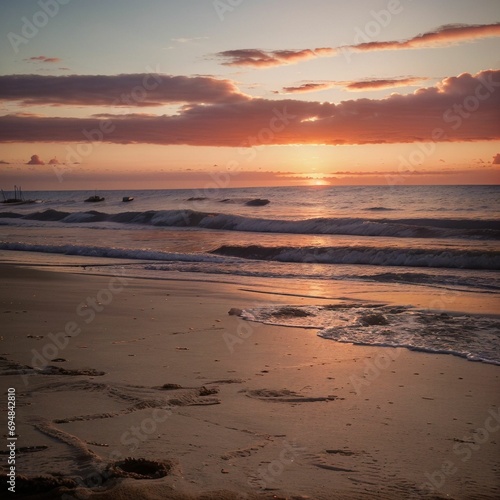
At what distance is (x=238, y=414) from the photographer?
473 cm

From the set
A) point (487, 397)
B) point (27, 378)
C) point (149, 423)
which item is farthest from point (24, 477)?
point (487, 397)

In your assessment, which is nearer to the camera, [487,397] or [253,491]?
[253,491]

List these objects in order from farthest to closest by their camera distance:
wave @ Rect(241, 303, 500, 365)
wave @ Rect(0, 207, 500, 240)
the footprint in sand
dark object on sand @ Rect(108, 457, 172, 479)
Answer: wave @ Rect(0, 207, 500, 240) → wave @ Rect(241, 303, 500, 365) → the footprint in sand → dark object on sand @ Rect(108, 457, 172, 479)

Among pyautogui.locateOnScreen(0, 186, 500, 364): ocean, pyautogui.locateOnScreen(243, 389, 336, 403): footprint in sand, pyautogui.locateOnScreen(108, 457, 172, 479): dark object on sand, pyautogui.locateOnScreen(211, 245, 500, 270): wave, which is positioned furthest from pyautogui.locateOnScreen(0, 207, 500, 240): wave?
pyautogui.locateOnScreen(108, 457, 172, 479): dark object on sand

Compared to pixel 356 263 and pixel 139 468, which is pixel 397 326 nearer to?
pixel 139 468

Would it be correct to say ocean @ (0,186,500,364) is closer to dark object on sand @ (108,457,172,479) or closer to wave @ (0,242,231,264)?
wave @ (0,242,231,264)

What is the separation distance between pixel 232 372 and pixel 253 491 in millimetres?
2679

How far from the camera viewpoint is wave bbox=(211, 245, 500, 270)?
18755 millimetres

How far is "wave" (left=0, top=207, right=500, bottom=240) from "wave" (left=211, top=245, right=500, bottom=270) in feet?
21.2

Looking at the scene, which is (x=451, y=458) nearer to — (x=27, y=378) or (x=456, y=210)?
(x=27, y=378)

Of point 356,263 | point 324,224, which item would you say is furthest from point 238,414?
point 324,224

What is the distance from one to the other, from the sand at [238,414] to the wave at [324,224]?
20481 mm

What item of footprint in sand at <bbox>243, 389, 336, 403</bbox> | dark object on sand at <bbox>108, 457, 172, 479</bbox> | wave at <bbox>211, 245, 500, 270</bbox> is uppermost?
dark object on sand at <bbox>108, 457, 172, 479</bbox>

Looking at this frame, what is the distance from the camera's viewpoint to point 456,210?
43031 millimetres
